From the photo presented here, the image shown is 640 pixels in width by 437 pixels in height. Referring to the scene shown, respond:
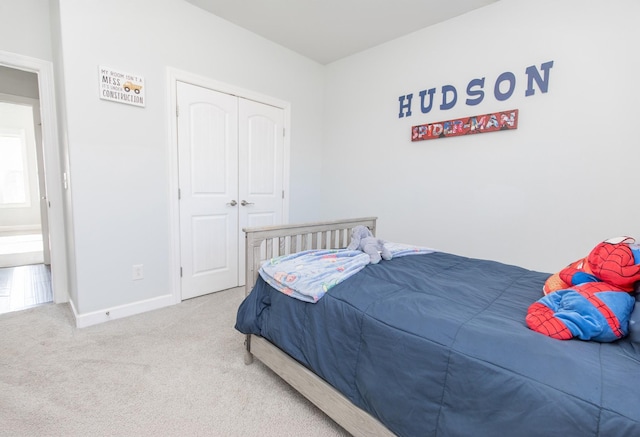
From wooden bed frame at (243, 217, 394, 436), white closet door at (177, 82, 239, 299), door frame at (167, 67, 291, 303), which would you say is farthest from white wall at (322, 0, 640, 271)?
door frame at (167, 67, 291, 303)

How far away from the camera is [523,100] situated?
232 centimetres

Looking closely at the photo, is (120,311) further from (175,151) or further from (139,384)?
(175,151)

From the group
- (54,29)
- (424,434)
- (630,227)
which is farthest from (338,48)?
(424,434)

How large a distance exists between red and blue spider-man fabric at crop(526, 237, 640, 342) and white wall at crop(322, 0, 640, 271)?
115cm

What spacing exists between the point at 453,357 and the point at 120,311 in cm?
251

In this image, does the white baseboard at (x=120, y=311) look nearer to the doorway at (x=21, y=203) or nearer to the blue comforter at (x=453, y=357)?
the doorway at (x=21, y=203)

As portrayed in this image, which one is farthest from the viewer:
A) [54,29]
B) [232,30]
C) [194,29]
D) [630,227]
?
[232,30]

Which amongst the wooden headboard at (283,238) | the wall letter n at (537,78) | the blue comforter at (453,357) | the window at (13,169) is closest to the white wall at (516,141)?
the wall letter n at (537,78)

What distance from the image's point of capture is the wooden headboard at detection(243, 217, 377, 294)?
1.70 metres

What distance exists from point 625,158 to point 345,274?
2.05m

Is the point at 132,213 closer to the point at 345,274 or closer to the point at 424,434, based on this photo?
the point at 345,274

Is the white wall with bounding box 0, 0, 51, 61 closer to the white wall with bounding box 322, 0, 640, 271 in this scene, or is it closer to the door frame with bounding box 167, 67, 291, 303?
the door frame with bounding box 167, 67, 291, 303

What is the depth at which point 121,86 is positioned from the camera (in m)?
2.25

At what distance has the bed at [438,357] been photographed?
75cm
